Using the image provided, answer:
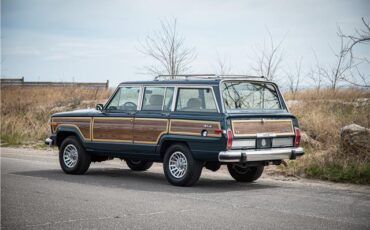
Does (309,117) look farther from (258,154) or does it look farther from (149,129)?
(258,154)

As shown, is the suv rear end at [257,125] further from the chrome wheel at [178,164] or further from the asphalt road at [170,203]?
the chrome wheel at [178,164]

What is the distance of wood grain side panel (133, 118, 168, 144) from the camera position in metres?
12.0

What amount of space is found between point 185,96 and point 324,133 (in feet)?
19.5

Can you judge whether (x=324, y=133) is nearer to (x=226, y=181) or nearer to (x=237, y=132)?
(x=226, y=181)

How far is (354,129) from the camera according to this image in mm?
13469

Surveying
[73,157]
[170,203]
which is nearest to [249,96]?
[170,203]

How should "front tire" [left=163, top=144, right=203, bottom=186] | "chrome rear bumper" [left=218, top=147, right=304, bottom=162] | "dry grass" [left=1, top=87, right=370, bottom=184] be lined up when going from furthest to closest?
"dry grass" [left=1, top=87, right=370, bottom=184] < "front tire" [left=163, top=144, right=203, bottom=186] < "chrome rear bumper" [left=218, top=147, right=304, bottom=162]

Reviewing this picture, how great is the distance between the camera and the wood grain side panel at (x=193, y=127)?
1102 cm

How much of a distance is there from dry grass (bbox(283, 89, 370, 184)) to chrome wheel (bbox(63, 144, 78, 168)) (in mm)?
4541

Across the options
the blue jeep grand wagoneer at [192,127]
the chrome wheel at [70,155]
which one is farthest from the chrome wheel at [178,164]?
the chrome wheel at [70,155]

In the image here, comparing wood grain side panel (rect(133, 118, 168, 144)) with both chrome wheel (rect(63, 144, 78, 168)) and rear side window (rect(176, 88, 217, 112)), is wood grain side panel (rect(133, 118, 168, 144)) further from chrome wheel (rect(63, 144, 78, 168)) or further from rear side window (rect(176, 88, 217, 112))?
chrome wheel (rect(63, 144, 78, 168))

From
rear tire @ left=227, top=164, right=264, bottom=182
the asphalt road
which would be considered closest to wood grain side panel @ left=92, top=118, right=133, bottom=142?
the asphalt road

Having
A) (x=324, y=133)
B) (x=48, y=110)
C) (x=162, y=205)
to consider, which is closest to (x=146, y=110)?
(x=162, y=205)

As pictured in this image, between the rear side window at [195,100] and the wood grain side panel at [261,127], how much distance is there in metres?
0.55
